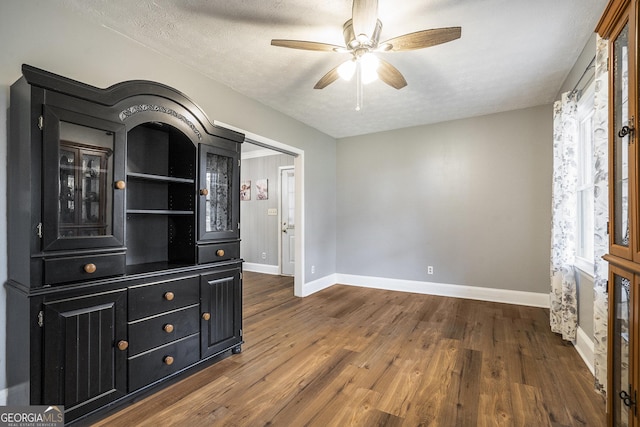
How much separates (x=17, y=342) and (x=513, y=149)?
518 cm

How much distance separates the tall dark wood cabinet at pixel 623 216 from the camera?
113 cm

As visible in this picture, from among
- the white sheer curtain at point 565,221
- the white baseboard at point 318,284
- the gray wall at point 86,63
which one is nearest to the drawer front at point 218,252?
the gray wall at point 86,63

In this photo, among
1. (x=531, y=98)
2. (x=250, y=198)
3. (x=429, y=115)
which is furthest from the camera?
(x=250, y=198)

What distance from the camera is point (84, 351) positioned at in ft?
5.29

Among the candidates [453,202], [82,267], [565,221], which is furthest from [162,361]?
[453,202]

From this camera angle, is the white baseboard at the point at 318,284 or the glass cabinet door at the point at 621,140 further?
the white baseboard at the point at 318,284

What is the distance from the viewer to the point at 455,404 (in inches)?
72.3

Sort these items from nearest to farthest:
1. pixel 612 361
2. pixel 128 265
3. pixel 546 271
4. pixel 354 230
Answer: pixel 612 361 → pixel 128 265 → pixel 546 271 → pixel 354 230

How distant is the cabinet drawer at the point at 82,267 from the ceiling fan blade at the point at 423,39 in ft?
7.39

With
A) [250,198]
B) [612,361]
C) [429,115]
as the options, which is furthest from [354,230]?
[612,361]

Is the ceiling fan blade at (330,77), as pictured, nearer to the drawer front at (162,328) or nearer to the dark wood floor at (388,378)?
the drawer front at (162,328)

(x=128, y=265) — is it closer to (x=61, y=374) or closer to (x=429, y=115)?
(x=61, y=374)

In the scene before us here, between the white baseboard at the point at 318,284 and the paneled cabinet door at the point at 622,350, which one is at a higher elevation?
the paneled cabinet door at the point at 622,350

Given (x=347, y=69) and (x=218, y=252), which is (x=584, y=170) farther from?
(x=218, y=252)
